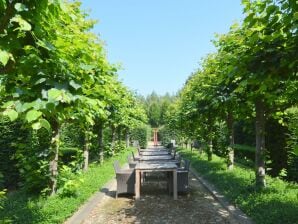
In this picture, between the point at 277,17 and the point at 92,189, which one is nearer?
the point at 277,17

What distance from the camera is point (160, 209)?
8711 mm

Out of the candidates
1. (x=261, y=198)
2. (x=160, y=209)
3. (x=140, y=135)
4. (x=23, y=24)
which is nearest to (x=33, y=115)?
(x=23, y=24)

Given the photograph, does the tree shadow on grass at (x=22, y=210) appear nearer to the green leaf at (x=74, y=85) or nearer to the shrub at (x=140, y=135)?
the green leaf at (x=74, y=85)

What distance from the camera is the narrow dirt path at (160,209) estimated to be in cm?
771

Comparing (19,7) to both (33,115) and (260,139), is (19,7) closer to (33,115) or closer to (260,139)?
(33,115)

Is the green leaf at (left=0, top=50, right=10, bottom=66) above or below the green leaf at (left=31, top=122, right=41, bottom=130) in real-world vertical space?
above

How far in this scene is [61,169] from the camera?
915 centimetres

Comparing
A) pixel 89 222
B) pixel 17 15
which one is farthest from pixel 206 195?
pixel 17 15

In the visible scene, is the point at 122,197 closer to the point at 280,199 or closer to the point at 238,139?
the point at 280,199

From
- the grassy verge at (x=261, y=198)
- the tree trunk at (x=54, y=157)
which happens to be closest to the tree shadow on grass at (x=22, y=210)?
the tree trunk at (x=54, y=157)

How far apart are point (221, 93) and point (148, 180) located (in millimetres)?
6515

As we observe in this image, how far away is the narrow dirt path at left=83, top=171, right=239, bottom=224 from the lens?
7715mm

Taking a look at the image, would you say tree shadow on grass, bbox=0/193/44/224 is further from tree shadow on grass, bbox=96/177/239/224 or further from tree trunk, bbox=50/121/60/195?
tree shadow on grass, bbox=96/177/239/224

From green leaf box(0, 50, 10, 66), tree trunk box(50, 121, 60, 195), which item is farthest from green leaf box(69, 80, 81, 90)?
tree trunk box(50, 121, 60, 195)
